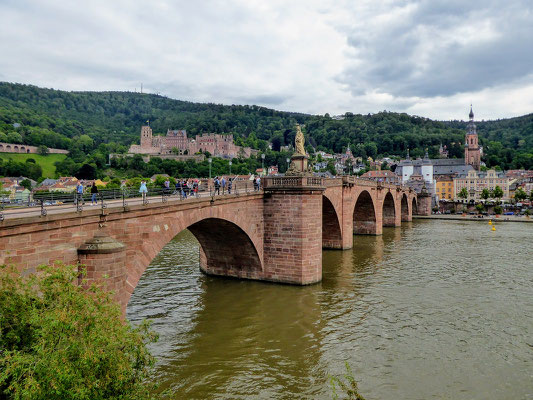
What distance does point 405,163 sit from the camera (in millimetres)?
130000

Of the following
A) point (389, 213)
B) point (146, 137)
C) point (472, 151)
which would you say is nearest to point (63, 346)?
point (389, 213)

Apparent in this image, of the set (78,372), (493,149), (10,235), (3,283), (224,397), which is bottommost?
(224,397)

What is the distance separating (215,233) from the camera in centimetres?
2405

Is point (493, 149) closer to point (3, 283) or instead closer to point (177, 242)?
point (177, 242)

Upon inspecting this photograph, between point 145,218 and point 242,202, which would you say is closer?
point 145,218

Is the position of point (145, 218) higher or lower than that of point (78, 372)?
higher

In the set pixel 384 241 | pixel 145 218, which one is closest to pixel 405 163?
pixel 384 241

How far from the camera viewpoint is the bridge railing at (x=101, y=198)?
11.9m

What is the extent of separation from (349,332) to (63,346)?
42.7ft

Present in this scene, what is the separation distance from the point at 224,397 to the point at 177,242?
103 feet

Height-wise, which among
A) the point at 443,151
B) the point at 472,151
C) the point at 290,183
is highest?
the point at 443,151

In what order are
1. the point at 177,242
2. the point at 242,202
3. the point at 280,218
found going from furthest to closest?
the point at 177,242 → the point at 280,218 → the point at 242,202

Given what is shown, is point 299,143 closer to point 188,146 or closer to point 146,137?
point 146,137

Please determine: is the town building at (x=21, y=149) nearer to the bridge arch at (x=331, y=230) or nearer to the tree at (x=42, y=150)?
the tree at (x=42, y=150)
